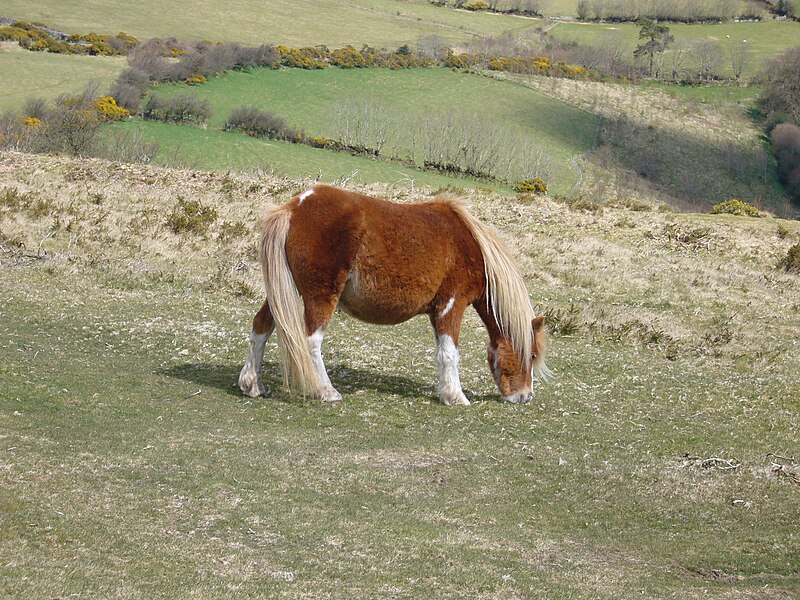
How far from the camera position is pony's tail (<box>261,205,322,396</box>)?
1145 centimetres

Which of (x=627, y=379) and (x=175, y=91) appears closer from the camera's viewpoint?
(x=627, y=379)

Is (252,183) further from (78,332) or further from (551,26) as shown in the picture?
(551,26)

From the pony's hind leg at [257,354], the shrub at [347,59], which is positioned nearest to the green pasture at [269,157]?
the shrub at [347,59]

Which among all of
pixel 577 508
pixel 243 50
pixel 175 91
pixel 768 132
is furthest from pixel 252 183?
pixel 768 132

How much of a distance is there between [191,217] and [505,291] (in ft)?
49.1

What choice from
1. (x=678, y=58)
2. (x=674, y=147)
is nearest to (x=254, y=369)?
(x=674, y=147)

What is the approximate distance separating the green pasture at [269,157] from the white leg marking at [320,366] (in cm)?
4214

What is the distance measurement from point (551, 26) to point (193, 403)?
144 m

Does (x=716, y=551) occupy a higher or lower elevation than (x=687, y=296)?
higher

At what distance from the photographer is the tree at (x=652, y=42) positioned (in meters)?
132

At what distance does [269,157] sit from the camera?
59.5 metres

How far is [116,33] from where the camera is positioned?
97875 millimetres

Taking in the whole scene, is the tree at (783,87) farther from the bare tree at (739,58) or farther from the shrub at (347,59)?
the shrub at (347,59)

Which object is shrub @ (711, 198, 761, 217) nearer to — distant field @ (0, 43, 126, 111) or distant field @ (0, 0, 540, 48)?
distant field @ (0, 43, 126, 111)
